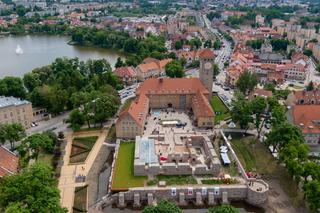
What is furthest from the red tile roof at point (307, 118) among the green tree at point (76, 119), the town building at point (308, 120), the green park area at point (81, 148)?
the green tree at point (76, 119)

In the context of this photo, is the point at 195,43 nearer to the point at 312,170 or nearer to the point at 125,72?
the point at 125,72

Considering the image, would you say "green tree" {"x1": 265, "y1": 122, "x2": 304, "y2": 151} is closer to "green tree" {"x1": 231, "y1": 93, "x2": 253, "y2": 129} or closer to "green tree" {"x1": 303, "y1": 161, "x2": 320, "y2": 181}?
"green tree" {"x1": 303, "y1": 161, "x2": 320, "y2": 181}

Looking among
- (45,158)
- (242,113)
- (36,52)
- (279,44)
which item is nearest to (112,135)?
(45,158)

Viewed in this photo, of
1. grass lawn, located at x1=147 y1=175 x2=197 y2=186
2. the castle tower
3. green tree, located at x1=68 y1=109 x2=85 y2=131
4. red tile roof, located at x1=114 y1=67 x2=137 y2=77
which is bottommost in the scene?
grass lawn, located at x1=147 y1=175 x2=197 y2=186

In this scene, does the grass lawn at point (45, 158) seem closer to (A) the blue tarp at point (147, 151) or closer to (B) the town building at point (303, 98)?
(A) the blue tarp at point (147, 151)

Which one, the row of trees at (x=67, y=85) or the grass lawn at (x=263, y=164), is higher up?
the row of trees at (x=67, y=85)

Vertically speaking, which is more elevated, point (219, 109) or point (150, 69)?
point (150, 69)

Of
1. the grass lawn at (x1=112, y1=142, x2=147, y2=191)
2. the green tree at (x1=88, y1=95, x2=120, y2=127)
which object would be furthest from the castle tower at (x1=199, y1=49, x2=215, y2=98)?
the grass lawn at (x1=112, y1=142, x2=147, y2=191)
